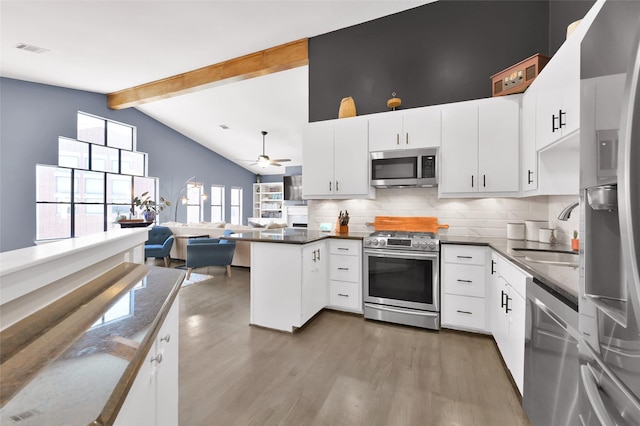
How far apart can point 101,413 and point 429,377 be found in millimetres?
2147

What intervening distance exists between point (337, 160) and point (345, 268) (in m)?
1.31

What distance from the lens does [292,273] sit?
275 centimetres

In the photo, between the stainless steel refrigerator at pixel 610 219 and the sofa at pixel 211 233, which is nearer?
the stainless steel refrigerator at pixel 610 219

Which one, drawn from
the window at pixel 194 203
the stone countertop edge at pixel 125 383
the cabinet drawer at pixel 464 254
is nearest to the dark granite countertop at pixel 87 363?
the stone countertop edge at pixel 125 383

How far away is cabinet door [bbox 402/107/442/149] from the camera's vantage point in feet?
9.83

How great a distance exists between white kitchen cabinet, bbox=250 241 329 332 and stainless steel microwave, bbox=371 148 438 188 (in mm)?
1121

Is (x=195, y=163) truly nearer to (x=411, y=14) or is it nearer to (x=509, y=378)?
(x=411, y=14)

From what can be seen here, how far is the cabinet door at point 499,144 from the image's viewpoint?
2711mm

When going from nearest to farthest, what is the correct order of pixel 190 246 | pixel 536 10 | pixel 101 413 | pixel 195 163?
1. pixel 101 413
2. pixel 536 10
3. pixel 190 246
4. pixel 195 163

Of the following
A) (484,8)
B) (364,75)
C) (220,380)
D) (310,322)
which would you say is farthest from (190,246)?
(484,8)

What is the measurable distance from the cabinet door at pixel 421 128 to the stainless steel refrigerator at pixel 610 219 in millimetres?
2242

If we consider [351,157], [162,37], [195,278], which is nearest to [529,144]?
[351,157]

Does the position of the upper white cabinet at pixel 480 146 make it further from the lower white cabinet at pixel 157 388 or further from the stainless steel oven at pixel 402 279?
the lower white cabinet at pixel 157 388

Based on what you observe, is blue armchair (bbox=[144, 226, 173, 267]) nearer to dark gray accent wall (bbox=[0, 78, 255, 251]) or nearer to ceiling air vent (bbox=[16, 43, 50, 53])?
dark gray accent wall (bbox=[0, 78, 255, 251])
